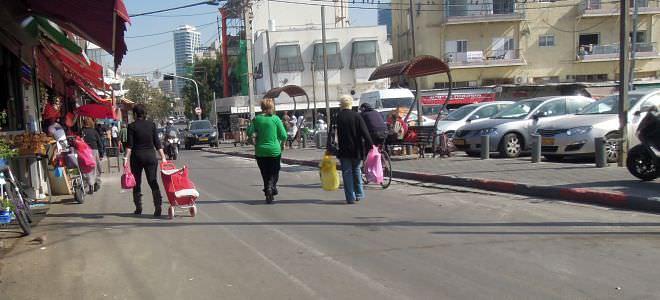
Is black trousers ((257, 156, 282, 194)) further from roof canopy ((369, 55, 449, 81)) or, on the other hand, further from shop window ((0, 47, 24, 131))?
roof canopy ((369, 55, 449, 81))

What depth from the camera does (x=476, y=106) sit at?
1944 centimetres

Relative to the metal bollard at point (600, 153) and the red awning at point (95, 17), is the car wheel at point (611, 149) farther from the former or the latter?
the red awning at point (95, 17)

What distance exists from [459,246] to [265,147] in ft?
13.3

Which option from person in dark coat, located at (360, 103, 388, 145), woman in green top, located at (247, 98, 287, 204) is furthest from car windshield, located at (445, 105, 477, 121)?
woman in green top, located at (247, 98, 287, 204)

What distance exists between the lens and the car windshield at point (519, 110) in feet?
52.0

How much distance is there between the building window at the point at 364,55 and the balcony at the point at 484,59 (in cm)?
729

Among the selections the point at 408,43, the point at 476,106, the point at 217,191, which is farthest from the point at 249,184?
the point at 408,43

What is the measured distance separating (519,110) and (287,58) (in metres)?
34.7

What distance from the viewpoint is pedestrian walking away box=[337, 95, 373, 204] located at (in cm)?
928

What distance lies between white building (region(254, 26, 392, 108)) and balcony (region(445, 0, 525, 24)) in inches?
280

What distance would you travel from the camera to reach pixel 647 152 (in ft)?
30.0

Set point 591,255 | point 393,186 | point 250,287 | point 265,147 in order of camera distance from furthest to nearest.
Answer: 1. point 393,186
2. point 265,147
3. point 591,255
4. point 250,287

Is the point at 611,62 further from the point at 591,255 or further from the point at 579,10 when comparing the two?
the point at 591,255

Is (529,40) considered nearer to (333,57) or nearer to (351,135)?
(333,57)
